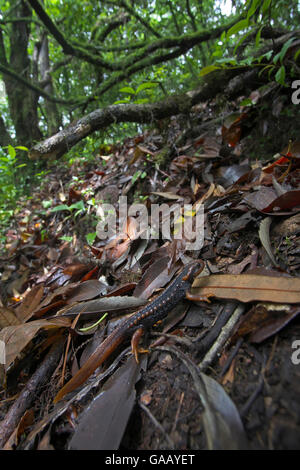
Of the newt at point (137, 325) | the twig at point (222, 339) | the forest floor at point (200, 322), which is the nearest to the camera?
the forest floor at point (200, 322)

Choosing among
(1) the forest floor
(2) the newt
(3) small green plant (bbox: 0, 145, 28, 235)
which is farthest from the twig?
(3) small green plant (bbox: 0, 145, 28, 235)

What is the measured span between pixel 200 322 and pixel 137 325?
0.43m

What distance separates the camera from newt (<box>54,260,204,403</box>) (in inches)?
59.9

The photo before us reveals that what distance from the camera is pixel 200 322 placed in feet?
5.00

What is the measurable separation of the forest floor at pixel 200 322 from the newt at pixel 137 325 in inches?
2.8

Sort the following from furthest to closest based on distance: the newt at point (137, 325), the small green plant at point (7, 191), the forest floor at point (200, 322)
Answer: the small green plant at point (7, 191) → the newt at point (137, 325) → the forest floor at point (200, 322)

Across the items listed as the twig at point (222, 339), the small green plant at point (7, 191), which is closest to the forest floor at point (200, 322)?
the twig at point (222, 339)

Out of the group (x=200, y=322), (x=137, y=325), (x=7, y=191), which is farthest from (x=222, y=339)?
(x=7, y=191)

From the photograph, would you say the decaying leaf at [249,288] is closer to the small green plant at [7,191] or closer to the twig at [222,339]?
the twig at [222,339]

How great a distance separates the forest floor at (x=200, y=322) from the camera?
1.06 metres

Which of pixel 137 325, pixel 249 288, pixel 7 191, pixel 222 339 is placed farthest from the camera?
pixel 7 191

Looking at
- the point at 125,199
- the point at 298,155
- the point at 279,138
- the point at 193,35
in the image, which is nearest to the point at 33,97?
the point at 193,35

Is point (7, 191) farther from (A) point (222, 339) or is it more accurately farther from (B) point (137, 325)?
(A) point (222, 339)
